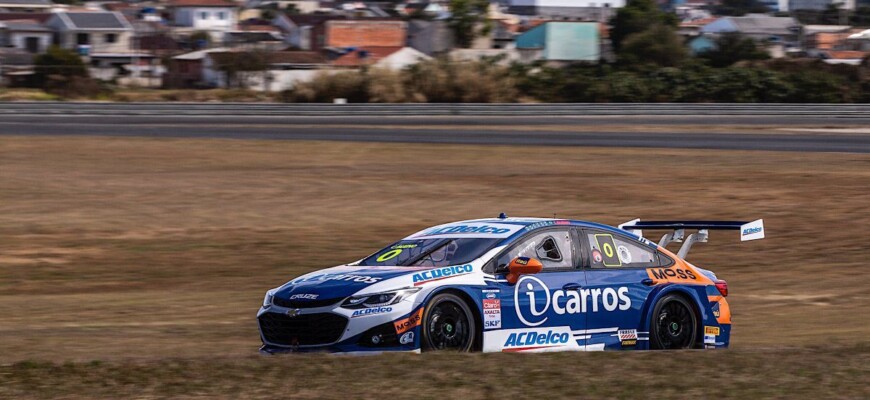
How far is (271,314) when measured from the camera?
388 inches

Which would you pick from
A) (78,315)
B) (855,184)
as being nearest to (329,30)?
(855,184)

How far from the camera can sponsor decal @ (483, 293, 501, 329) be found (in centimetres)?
979

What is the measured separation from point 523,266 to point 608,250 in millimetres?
1233

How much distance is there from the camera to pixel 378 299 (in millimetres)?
9375

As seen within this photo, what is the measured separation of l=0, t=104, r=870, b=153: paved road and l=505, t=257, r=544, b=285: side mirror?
24.9 meters

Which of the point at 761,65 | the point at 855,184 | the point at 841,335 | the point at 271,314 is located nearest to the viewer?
the point at 271,314

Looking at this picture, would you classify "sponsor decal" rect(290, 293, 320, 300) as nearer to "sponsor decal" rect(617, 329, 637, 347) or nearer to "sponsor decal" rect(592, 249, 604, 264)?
"sponsor decal" rect(592, 249, 604, 264)

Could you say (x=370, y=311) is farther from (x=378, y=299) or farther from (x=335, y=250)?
(x=335, y=250)

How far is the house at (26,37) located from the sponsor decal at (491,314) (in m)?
110

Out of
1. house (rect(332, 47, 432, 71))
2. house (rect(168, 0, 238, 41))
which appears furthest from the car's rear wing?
house (rect(168, 0, 238, 41))

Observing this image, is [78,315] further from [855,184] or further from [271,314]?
[855,184]

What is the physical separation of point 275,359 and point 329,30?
107348 millimetres

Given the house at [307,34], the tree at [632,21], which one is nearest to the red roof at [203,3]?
the house at [307,34]

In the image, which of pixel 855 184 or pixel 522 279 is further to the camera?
pixel 855 184
